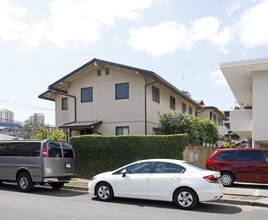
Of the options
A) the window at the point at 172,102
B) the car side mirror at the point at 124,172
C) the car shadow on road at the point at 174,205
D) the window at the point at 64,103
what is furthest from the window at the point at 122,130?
the car side mirror at the point at 124,172

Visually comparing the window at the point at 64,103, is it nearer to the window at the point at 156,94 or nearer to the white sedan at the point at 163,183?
the window at the point at 156,94

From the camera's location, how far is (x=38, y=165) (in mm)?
13438

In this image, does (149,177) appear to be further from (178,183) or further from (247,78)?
(247,78)

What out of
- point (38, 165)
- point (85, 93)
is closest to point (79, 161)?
point (38, 165)

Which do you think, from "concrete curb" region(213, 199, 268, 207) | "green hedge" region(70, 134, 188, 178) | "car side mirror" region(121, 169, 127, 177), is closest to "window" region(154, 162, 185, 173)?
"car side mirror" region(121, 169, 127, 177)

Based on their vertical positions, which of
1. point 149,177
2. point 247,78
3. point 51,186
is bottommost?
point 51,186

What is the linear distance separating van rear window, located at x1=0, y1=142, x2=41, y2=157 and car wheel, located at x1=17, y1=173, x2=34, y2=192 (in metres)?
0.82

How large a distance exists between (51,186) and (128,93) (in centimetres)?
915

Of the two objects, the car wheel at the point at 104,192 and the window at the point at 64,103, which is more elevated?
the window at the point at 64,103

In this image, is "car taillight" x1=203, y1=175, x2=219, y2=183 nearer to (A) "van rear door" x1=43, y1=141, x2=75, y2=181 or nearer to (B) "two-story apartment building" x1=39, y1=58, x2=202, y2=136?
(A) "van rear door" x1=43, y1=141, x2=75, y2=181

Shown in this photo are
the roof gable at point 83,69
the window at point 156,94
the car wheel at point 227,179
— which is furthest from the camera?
the window at point 156,94

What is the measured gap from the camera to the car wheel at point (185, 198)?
9.91 metres

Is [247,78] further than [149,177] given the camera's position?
Yes

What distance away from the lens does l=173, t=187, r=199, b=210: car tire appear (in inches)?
390
